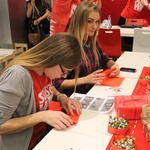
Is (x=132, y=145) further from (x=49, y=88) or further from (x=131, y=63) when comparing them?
(x=131, y=63)

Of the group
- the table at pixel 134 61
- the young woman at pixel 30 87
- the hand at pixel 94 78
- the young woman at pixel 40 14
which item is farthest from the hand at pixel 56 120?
the young woman at pixel 40 14

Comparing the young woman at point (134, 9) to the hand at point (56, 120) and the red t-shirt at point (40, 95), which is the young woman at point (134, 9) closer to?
the red t-shirt at point (40, 95)

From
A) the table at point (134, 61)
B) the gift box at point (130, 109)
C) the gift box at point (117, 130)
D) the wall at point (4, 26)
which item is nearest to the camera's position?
the gift box at point (117, 130)

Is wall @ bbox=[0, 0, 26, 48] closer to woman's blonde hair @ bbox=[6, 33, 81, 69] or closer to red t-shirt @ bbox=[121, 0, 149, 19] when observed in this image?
red t-shirt @ bbox=[121, 0, 149, 19]

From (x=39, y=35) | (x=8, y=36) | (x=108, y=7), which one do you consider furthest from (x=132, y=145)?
(x=108, y=7)

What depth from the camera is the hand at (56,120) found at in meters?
1.14

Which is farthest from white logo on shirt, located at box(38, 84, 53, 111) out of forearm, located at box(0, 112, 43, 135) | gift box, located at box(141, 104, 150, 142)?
gift box, located at box(141, 104, 150, 142)

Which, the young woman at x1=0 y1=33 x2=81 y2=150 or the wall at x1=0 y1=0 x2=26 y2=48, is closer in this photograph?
the young woman at x1=0 y1=33 x2=81 y2=150

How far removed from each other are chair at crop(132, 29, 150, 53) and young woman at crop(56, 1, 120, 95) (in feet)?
4.51

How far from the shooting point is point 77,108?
1327 millimetres

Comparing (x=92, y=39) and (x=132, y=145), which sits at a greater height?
(x=92, y=39)

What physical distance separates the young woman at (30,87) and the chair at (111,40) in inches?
85.2

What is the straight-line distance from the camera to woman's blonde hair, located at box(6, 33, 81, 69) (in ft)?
3.68

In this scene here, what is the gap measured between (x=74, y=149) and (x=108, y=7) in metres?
4.82
